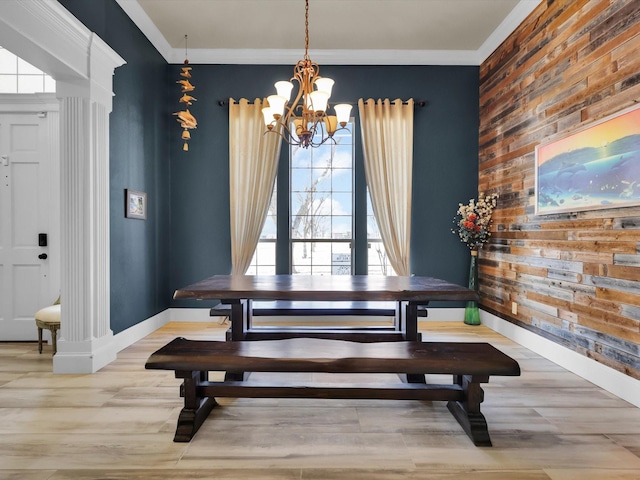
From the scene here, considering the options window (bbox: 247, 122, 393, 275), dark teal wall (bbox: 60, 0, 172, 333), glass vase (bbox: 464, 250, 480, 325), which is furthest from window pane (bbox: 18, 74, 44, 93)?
glass vase (bbox: 464, 250, 480, 325)

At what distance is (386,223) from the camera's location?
15.3ft

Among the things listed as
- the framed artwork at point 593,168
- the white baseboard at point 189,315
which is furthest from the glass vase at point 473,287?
the white baseboard at point 189,315

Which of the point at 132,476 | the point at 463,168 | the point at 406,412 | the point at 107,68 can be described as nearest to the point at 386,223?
the point at 463,168

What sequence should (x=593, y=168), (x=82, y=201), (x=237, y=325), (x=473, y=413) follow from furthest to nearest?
(x=82, y=201) < (x=237, y=325) < (x=593, y=168) < (x=473, y=413)

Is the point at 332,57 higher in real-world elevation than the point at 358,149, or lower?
higher

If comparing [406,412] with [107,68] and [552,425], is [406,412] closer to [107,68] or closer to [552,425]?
[552,425]

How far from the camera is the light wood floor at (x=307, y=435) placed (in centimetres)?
181

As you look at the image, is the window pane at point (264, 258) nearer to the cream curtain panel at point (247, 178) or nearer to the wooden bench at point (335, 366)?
the cream curtain panel at point (247, 178)

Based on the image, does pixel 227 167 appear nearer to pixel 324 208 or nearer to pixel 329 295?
pixel 324 208

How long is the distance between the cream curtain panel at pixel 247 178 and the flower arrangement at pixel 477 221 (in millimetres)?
2370

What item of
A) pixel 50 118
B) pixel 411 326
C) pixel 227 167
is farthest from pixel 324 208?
pixel 50 118

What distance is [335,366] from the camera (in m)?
1.97

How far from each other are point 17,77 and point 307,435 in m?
4.34

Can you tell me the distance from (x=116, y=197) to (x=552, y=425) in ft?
12.3
